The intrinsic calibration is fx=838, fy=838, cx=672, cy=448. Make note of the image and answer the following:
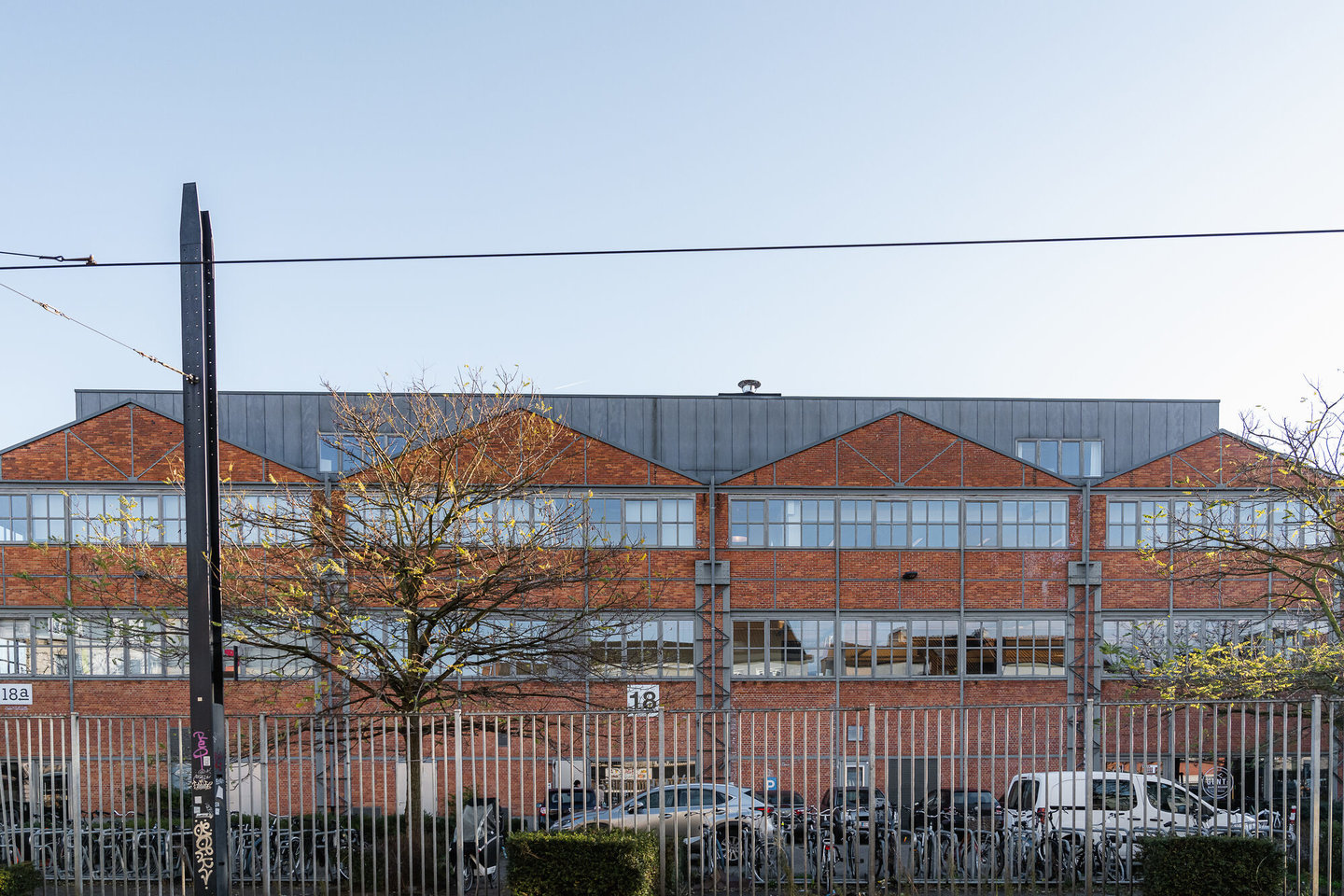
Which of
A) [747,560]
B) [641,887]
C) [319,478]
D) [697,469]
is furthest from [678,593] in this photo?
[641,887]

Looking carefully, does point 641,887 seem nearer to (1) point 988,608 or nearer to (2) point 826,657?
(2) point 826,657

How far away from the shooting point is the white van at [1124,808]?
9.02m

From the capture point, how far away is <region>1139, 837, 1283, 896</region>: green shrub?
8.87 metres

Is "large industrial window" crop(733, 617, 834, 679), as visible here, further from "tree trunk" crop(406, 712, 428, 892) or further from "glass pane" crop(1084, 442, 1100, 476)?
"tree trunk" crop(406, 712, 428, 892)

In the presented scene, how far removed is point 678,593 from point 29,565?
16.1 metres

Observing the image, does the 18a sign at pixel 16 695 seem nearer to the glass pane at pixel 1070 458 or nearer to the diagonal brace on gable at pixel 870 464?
the diagonal brace on gable at pixel 870 464

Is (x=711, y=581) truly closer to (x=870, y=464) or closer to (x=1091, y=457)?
(x=870, y=464)

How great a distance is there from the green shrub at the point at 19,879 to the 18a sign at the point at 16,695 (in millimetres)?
14864

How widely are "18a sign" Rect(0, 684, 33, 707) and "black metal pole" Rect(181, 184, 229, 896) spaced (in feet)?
55.7

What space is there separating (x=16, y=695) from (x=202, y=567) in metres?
17.9

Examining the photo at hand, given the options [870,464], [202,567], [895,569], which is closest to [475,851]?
[202,567]

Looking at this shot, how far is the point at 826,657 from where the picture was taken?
2203 cm

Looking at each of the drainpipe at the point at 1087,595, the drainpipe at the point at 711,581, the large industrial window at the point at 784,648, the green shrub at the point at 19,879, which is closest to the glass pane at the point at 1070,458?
the drainpipe at the point at 1087,595

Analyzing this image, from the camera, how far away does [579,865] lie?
880cm
